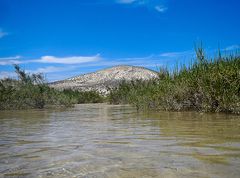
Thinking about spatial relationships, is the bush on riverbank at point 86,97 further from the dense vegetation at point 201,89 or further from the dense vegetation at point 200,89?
the dense vegetation at point 201,89

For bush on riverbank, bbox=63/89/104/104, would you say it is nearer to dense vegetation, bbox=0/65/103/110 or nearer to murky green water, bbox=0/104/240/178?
dense vegetation, bbox=0/65/103/110

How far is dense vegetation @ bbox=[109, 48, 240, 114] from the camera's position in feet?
33.0

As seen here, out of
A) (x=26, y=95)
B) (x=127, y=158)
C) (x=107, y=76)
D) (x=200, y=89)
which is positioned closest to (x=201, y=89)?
(x=200, y=89)

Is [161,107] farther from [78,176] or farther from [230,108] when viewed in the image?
[78,176]

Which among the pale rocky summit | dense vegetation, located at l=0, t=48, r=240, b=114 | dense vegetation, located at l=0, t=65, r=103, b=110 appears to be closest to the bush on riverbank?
dense vegetation, located at l=0, t=65, r=103, b=110

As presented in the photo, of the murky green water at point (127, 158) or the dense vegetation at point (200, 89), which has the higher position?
the dense vegetation at point (200, 89)

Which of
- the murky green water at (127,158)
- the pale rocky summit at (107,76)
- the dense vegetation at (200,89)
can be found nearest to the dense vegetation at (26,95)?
the dense vegetation at (200,89)

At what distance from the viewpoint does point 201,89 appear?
451 inches

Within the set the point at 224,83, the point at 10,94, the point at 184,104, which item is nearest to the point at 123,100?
the point at 10,94

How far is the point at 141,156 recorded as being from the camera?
3.49 metres

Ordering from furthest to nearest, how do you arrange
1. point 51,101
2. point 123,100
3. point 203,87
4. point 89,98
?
point 89,98 → point 123,100 → point 51,101 → point 203,87

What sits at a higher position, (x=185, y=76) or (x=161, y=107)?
(x=185, y=76)

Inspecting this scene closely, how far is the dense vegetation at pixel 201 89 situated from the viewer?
397 inches

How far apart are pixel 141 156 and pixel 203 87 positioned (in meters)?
8.30
